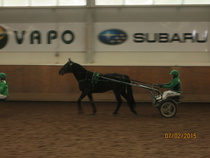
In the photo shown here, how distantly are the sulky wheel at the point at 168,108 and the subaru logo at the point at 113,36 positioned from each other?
6.09 m

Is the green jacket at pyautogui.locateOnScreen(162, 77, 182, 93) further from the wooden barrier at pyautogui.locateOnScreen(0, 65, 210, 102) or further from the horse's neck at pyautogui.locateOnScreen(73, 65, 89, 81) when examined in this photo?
the wooden barrier at pyautogui.locateOnScreen(0, 65, 210, 102)

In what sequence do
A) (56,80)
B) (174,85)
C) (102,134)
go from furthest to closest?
1. (56,80)
2. (174,85)
3. (102,134)

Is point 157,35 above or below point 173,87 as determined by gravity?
above

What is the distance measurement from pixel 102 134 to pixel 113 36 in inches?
326

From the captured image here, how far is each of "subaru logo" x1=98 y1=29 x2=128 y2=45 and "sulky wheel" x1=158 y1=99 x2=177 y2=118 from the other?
20.0 feet

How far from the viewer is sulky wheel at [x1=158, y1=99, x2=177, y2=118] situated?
982cm

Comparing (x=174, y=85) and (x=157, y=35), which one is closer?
(x=174, y=85)

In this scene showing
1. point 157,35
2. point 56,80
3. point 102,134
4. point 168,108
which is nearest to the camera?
point 102,134

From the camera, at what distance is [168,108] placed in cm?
998

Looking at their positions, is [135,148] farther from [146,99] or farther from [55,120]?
[146,99]

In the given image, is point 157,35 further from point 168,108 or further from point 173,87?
point 168,108
